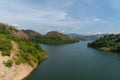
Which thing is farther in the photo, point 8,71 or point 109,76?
point 109,76

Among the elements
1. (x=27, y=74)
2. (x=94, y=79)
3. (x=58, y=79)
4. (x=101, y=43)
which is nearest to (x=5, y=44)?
(x=27, y=74)

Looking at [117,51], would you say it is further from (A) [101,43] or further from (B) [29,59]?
(B) [29,59]

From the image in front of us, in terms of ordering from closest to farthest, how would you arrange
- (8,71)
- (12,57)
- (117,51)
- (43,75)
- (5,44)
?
(8,71), (43,75), (12,57), (5,44), (117,51)

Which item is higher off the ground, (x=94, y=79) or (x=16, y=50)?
(x=16, y=50)

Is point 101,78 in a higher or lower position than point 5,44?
A: lower

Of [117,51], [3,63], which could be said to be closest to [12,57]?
[3,63]

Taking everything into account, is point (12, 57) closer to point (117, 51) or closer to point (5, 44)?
point (5, 44)

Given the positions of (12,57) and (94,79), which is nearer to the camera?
(94,79)

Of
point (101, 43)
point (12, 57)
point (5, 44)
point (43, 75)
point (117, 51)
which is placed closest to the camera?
A: point (43, 75)

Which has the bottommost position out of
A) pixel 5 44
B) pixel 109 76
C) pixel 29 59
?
pixel 109 76
